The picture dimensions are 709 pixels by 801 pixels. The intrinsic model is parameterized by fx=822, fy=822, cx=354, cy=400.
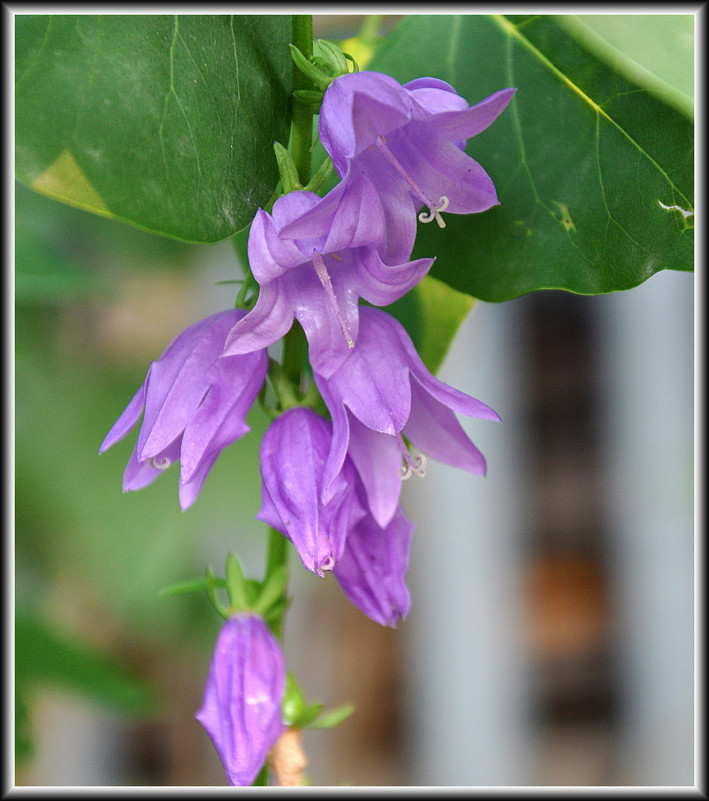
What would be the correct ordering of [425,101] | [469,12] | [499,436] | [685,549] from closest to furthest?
1. [425,101]
2. [469,12]
3. [685,549]
4. [499,436]

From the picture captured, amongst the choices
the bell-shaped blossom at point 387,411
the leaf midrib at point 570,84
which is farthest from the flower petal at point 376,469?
the leaf midrib at point 570,84

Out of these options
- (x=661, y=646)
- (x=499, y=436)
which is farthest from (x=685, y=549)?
(x=499, y=436)

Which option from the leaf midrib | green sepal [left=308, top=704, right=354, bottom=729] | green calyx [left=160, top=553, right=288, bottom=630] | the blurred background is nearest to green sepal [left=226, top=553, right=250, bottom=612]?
green calyx [left=160, top=553, right=288, bottom=630]

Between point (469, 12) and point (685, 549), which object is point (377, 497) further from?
point (685, 549)

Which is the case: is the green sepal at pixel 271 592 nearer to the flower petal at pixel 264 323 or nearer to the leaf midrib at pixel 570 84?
the flower petal at pixel 264 323

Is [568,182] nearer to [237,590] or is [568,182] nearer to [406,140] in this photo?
[406,140]

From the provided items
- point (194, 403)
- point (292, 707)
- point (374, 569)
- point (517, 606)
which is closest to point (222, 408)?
point (194, 403)
